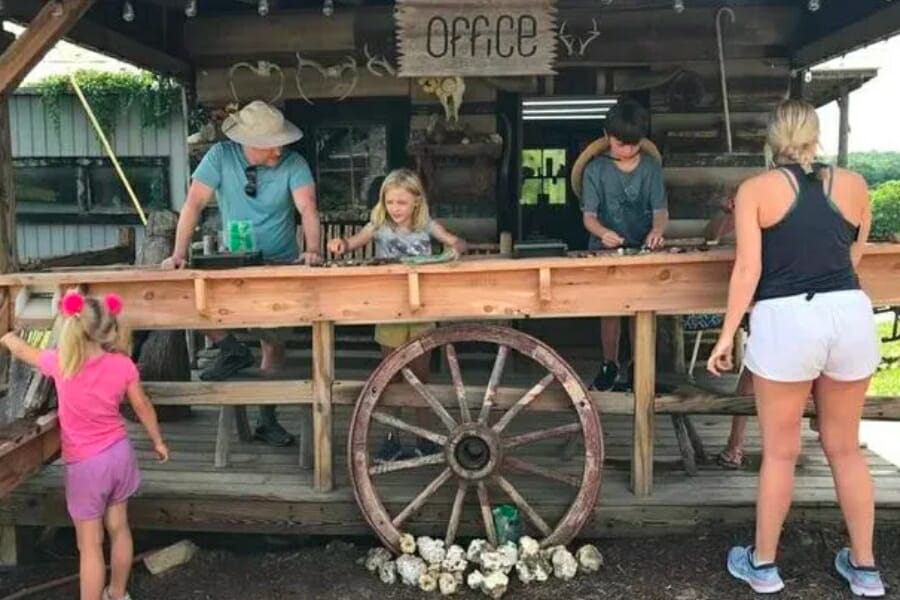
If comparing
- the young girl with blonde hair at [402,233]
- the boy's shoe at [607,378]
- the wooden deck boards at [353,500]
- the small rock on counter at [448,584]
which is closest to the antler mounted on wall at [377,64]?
the young girl with blonde hair at [402,233]

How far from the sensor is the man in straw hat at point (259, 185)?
4461mm

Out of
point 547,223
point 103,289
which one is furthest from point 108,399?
point 547,223

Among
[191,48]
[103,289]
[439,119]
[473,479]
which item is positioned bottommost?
[473,479]

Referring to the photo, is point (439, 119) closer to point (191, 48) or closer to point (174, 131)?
point (191, 48)

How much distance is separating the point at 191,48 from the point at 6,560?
3964mm

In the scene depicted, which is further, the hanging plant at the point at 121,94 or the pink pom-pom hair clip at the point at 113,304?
the hanging plant at the point at 121,94

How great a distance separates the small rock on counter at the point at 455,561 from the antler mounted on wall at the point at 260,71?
13.6 feet

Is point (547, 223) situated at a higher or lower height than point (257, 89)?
lower

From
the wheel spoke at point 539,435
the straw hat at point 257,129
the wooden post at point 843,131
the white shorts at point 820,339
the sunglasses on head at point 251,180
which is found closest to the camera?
the white shorts at point 820,339

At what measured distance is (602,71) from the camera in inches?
263

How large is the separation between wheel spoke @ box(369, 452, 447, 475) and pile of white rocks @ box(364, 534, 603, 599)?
30 cm

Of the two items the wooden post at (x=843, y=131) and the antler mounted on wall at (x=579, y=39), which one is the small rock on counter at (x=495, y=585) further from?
the wooden post at (x=843, y=131)

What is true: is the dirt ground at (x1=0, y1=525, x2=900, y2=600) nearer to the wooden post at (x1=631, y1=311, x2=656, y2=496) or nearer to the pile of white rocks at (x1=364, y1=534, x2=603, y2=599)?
the pile of white rocks at (x1=364, y1=534, x2=603, y2=599)

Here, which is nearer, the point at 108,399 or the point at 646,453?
the point at 108,399
